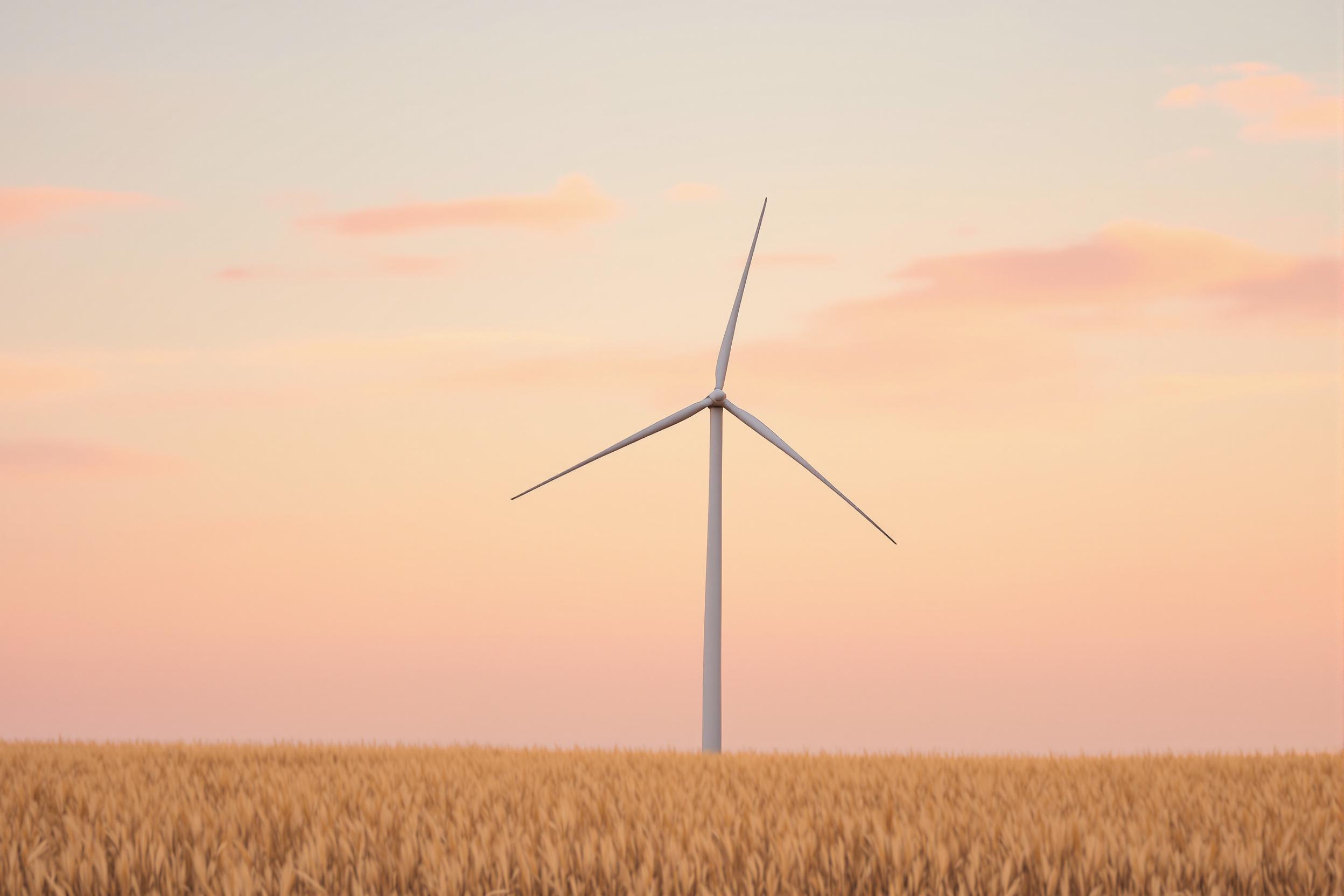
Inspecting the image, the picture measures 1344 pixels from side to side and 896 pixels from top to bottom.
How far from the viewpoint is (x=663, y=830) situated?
510 inches

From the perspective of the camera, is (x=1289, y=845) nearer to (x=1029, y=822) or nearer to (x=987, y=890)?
(x=1029, y=822)

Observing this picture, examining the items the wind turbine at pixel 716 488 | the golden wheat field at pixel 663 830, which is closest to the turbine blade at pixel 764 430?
the wind turbine at pixel 716 488

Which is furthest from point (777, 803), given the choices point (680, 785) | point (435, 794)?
point (435, 794)

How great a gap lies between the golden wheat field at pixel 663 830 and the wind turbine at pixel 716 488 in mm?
6724

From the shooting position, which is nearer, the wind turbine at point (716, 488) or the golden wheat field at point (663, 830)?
the golden wheat field at point (663, 830)

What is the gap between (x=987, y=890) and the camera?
10.9 metres

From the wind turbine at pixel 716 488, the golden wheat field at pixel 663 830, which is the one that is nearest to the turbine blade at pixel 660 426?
the wind turbine at pixel 716 488

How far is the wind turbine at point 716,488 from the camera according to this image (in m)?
27.2

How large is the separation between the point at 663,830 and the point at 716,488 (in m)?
16.4

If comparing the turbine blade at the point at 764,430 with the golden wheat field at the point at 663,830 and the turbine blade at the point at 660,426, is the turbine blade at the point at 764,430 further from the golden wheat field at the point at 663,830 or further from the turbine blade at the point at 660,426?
the golden wheat field at the point at 663,830

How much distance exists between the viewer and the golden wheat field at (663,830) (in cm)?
1096

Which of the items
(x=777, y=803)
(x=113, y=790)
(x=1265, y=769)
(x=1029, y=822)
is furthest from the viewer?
(x=1265, y=769)

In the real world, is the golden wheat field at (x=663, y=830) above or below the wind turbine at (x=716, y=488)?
below

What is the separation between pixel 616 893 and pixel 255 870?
130 inches
